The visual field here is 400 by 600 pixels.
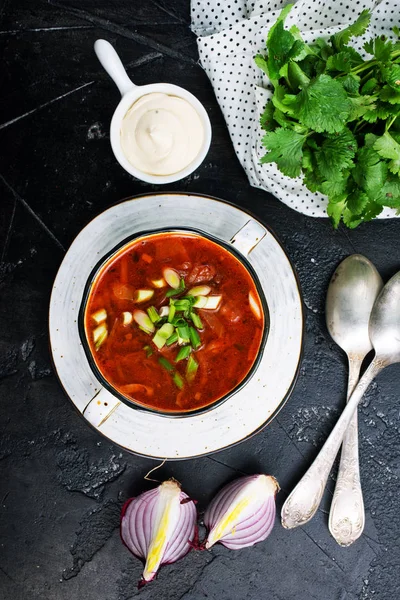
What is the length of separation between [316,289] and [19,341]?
1028mm

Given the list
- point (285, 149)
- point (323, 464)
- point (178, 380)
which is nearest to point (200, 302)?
point (178, 380)

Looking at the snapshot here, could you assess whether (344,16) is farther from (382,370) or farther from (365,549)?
(365,549)

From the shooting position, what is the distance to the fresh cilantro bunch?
175cm

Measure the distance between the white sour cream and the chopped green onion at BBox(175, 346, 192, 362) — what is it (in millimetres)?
546

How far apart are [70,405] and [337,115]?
4.15 feet

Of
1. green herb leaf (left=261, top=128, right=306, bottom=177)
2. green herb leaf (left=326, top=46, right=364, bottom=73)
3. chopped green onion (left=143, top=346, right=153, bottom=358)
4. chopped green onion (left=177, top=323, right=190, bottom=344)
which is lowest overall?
chopped green onion (left=143, top=346, right=153, bottom=358)

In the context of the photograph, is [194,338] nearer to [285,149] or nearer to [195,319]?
[195,319]

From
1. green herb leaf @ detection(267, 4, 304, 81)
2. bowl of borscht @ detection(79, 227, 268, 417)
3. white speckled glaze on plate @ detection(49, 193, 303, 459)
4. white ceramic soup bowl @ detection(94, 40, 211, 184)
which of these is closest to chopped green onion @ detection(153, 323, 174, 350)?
bowl of borscht @ detection(79, 227, 268, 417)

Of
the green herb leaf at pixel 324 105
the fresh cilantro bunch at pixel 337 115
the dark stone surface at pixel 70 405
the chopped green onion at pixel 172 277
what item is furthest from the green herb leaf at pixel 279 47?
the chopped green onion at pixel 172 277

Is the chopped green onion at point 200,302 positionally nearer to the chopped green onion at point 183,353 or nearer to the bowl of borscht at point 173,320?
the bowl of borscht at point 173,320

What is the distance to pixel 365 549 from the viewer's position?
2.22m

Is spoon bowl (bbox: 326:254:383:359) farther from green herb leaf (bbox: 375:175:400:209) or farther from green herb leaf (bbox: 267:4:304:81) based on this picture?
green herb leaf (bbox: 267:4:304:81)

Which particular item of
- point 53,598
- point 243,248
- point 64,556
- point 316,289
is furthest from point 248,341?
point 53,598

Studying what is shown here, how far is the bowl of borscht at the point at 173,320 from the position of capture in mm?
1875
